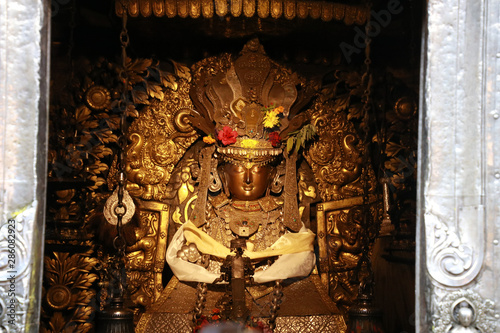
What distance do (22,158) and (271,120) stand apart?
282cm

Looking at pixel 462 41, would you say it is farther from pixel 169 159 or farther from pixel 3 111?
pixel 169 159

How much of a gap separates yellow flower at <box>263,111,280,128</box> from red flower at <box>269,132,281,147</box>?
7 cm

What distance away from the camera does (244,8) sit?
19.7 feet

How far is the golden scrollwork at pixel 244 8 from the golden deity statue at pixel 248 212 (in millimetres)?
Result: 605

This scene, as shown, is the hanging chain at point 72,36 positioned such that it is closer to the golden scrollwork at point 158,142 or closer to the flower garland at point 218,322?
the golden scrollwork at point 158,142

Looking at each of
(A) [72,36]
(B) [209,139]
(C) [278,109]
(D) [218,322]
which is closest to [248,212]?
(B) [209,139]

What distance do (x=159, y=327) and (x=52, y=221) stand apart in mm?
1186

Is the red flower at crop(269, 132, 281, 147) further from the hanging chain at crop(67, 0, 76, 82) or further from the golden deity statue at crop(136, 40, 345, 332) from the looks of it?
the hanging chain at crop(67, 0, 76, 82)

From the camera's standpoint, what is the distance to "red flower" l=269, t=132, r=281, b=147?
648 cm

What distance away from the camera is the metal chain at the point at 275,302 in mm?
5926

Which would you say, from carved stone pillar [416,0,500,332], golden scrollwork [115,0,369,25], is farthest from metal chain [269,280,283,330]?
golden scrollwork [115,0,369,25]

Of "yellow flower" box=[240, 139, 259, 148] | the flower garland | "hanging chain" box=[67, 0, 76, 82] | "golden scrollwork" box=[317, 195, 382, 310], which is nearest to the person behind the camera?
the flower garland

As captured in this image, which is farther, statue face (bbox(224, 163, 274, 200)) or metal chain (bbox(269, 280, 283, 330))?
statue face (bbox(224, 163, 274, 200))

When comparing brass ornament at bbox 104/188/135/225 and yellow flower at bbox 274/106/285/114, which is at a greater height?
yellow flower at bbox 274/106/285/114
